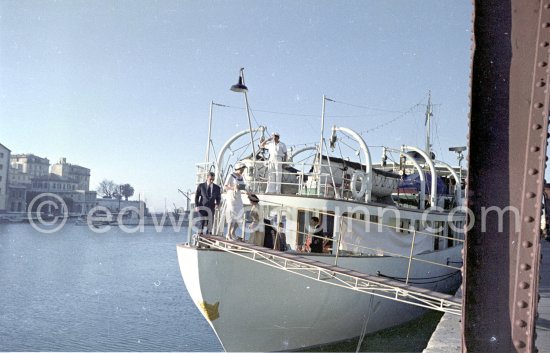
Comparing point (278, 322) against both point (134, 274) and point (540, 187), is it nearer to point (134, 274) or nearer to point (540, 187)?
point (540, 187)

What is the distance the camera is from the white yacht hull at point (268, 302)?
1132cm

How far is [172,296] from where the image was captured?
26562 millimetres

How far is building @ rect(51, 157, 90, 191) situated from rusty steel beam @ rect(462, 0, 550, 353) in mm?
161170

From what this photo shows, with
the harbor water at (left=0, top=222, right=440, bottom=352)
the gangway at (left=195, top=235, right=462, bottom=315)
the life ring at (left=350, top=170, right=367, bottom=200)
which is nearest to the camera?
the gangway at (left=195, top=235, right=462, bottom=315)

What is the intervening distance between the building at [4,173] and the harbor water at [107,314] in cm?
8206

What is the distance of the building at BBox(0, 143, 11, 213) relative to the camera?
370ft

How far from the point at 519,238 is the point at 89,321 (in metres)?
20.9

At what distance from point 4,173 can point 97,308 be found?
10701 cm

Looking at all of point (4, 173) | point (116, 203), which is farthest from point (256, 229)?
point (116, 203)

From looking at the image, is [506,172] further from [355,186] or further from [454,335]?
[355,186]

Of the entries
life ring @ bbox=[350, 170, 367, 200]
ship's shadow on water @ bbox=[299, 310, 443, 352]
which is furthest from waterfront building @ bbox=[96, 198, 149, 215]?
life ring @ bbox=[350, 170, 367, 200]

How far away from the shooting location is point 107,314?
22219 mm

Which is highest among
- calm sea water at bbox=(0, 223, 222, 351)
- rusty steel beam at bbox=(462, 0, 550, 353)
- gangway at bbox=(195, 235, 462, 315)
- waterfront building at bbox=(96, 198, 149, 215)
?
rusty steel beam at bbox=(462, 0, 550, 353)

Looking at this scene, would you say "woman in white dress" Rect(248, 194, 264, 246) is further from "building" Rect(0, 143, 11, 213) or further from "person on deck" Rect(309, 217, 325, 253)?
"building" Rect(0, 143, 11, 213)
